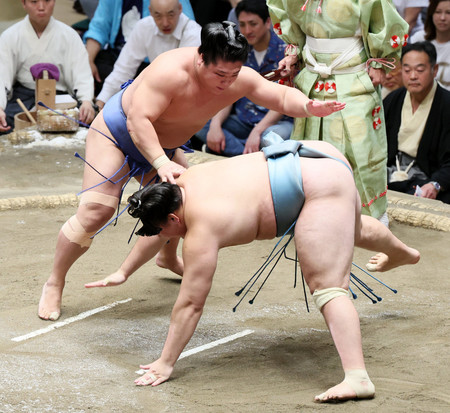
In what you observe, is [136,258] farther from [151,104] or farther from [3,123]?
[3,123]

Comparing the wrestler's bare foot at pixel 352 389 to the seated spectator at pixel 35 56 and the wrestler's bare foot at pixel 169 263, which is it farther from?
the seated spectator at pixel 35 56

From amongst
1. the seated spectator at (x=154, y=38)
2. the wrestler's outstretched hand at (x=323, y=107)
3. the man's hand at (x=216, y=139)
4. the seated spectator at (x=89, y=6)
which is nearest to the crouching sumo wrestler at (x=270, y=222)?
the wrestler's outstretched hand at (x=323, y=107)

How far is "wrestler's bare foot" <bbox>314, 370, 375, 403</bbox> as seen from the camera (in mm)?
2217

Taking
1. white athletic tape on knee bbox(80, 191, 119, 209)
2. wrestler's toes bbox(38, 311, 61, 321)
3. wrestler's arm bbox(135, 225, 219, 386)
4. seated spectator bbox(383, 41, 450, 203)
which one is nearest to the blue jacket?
seated spectator bbox(383, 41, 450, 203)

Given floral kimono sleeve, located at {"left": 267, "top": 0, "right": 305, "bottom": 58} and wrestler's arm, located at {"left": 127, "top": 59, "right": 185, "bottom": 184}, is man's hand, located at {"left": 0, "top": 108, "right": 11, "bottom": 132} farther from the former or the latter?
wrestler's arm, located at {"left": 127, "top": 59, "right": 185, "bottom": 184}

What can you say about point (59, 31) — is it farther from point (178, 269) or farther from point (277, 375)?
point (277, 375)

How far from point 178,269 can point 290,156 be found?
1.04 metres

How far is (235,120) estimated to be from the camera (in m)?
4.89

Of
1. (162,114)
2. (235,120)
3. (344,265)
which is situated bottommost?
(235,120)

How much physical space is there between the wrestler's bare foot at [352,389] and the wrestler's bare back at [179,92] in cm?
98

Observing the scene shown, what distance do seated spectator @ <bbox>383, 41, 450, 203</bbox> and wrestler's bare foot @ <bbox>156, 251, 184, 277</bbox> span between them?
1.53 m

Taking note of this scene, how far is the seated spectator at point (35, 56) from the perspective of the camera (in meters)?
5.31

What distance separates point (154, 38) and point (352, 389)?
342 centimetres

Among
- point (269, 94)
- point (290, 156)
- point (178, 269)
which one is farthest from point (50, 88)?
point (290, 156)
